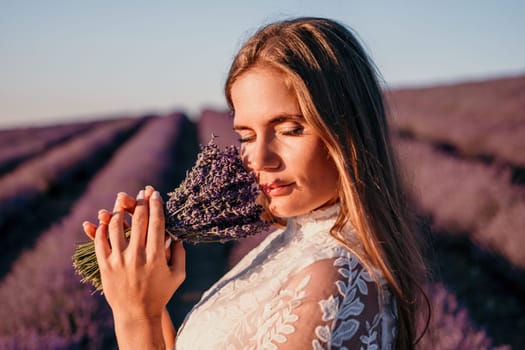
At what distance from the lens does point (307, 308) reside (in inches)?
40.1

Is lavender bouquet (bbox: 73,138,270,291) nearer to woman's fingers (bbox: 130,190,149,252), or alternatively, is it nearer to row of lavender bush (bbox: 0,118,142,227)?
woman's fingers (bbox: 130,190,149,252)

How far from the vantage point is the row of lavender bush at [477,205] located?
4.78 metres

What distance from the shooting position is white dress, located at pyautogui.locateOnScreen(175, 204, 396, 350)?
1.01 metres

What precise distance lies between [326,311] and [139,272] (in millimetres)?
510

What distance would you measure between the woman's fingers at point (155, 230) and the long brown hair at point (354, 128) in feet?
1.40

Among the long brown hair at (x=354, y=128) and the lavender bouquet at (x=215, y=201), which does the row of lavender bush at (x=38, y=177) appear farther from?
the long brown hair at (x=354, y=128)

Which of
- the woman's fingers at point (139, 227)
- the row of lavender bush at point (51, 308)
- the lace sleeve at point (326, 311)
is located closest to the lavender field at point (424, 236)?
the row of lavender bush at point (51, 308)

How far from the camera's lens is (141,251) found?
4.16ft

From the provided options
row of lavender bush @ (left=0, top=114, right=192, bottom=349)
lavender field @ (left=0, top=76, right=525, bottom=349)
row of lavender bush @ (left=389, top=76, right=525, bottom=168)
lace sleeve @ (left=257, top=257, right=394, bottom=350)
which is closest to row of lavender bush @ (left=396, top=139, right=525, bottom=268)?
lavender field @ (left=0, top=76, right=525, bottom=349)

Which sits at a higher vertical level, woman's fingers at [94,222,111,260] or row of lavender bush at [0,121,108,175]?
woman's fingers at [94,222,111,260]

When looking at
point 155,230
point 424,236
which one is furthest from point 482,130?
point 155,230

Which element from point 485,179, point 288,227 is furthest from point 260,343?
point 485,179

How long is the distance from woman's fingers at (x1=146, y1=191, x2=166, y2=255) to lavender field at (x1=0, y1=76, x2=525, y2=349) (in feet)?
Result: 1.20

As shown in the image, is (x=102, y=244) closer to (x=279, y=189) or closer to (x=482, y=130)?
(x=279, y=189)
